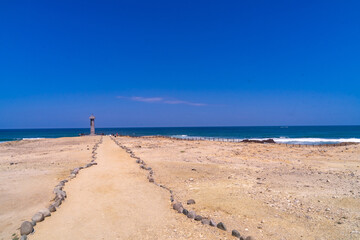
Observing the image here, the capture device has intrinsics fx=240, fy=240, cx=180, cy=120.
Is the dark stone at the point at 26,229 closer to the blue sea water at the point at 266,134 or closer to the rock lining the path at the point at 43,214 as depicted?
the rock lining the path at the point at 43,214

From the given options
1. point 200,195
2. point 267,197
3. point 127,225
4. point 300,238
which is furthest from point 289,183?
point 127,225

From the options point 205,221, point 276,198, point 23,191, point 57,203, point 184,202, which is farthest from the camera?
point 23,191

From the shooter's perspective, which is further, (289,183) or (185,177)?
(185,177)

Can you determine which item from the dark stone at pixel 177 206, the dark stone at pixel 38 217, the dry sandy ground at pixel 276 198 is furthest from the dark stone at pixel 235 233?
the dark stone at pixel 38 217

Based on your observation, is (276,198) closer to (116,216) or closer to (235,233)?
(235,233)

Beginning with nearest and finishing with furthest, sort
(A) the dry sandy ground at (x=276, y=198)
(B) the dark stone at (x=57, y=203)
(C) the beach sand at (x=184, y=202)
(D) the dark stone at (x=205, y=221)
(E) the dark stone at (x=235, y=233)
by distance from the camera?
(E) the dark stone at (x=235, y=233) < (C) the beach sand at (x=184, y=202) < (A) the dry sandy ground at (x=276, y=198) < (D) the dark stone at (x=205, y=221) < (B) the dark stone at (x=57, y=203)

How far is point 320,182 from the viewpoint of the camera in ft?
34.1

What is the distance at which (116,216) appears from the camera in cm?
642

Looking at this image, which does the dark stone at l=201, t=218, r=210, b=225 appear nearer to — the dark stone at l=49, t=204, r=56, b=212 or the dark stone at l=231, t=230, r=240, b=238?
the dark stone at l=231, t=230, r=240, b=238

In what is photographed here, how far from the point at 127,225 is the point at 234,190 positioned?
4.54 meters

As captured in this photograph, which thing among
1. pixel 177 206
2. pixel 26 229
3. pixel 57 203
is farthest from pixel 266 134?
pixel 26 229

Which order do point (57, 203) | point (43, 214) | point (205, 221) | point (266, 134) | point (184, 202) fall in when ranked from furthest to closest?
point (266, 134) < point (184, 202) < point (57, 203) < point (43, 214) < point (205, 221)

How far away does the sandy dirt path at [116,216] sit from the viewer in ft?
18.0

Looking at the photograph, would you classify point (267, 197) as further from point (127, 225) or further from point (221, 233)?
point (127, 225)
